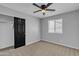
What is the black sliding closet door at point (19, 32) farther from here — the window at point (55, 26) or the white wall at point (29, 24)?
the window at point (55, 26)

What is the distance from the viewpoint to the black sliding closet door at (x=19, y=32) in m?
4.83

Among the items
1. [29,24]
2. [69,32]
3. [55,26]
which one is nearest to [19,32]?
[29,24]

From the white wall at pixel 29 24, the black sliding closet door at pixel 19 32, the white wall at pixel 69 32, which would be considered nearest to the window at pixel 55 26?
the white wall at pixel 69 32

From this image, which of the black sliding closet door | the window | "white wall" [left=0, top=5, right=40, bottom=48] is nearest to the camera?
"white wall" [left=0, top=5, right=40, bottom=48]

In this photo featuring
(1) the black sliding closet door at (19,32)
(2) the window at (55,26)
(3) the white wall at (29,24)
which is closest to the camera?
(3) the white wall at (29,24)

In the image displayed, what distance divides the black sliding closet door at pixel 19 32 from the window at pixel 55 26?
8.37 feet

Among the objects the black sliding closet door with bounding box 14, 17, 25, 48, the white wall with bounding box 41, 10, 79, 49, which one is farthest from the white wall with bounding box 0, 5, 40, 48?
the white wall with bounding box 41, 10, 79, 49

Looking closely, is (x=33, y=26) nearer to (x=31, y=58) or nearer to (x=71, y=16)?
(x=71, y=16)

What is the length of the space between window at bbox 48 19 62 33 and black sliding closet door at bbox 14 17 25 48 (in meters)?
2.55

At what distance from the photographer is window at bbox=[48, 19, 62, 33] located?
19.4 ft

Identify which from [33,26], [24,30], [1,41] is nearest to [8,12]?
[24,30]

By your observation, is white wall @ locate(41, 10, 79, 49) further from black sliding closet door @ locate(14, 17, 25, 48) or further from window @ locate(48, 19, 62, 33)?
black sliding closet door @ locate(14, 17, 25, 48)

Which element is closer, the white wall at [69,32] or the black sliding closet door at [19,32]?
the white wall at [69,32]

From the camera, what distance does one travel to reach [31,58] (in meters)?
0.74
